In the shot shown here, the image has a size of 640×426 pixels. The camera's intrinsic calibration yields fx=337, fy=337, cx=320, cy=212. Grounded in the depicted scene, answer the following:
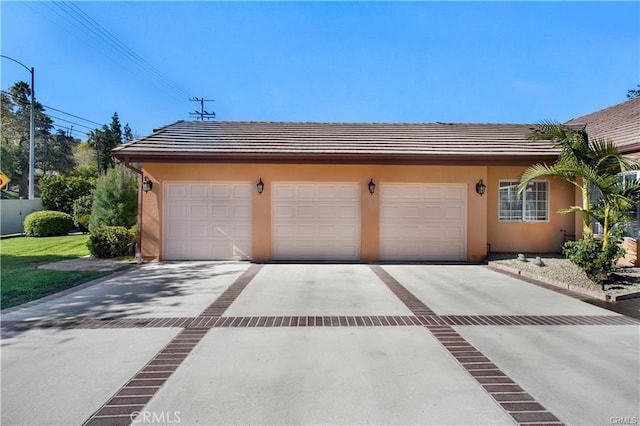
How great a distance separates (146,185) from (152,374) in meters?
7.73

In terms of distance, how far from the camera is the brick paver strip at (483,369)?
257 cm

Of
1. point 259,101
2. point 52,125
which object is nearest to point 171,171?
point 259,101

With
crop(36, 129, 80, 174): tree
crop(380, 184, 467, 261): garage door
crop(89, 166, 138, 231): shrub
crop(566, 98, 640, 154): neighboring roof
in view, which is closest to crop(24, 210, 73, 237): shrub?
crop(89, 166, 138, 231): shrub

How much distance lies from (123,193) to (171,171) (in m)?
4.76

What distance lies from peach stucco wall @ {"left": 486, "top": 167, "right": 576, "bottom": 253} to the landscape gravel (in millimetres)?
567

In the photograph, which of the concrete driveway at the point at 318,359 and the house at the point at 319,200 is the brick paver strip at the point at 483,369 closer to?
the concrete driveway at the point at 318,359

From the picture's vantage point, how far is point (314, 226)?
10031 mm

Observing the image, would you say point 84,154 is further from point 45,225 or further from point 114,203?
point 114,203

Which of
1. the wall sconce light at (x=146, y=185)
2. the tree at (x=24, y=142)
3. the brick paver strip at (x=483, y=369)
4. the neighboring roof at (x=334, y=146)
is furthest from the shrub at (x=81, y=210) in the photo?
the tree at (x=24, y=142)

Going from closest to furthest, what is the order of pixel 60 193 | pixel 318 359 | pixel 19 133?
pixel 318 359 < pixel 60 193 < pixel 19 133

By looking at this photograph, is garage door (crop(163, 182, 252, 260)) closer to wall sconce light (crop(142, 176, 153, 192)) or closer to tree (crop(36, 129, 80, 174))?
wall sconce light (crop(142, 176, 153, 192))

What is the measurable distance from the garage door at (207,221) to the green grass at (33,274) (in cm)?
225

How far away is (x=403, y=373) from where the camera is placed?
320cm

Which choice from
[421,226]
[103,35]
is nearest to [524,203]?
[421,226]
